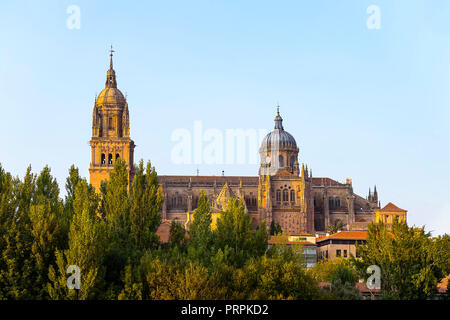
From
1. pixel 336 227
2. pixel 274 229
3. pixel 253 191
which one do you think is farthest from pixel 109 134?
pixel 336 227

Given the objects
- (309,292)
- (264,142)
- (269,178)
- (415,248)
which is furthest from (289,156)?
(309,292)

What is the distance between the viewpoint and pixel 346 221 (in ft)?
474

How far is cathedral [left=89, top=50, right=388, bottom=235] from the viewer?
141m

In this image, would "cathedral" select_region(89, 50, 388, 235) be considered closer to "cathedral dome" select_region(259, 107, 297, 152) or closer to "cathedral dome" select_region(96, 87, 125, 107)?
"cathedral dome" select_region(96, 87, 125, 107)

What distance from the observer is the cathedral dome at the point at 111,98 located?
14388 centimetres

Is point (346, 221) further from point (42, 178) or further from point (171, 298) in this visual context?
point (171, 298)

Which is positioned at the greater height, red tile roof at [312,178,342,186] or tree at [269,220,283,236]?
red tile roof at [312,178,342,186]

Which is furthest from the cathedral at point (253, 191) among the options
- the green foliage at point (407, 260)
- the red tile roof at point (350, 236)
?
the green foliage at point (407, 260)

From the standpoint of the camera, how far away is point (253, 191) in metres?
→ 149

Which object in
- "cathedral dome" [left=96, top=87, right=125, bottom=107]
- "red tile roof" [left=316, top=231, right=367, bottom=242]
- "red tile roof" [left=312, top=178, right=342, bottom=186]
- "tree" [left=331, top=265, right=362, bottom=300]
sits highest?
"cathedral dome" [left=96, top=87, right=125, bottom=107]

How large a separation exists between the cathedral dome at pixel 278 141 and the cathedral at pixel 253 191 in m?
10.0

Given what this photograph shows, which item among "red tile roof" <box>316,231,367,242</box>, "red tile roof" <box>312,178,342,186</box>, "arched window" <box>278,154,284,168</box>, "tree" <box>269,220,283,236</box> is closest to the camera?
"red tile roof" <box>316,231,367,242</box>

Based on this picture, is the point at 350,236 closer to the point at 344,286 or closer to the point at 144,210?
the point at 344,286

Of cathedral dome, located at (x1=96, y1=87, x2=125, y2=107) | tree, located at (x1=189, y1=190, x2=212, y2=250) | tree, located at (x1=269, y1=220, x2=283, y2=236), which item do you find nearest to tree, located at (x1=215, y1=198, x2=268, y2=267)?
Answer: tree, located at (x1=189, y1=190, x2=212, y2=250)
